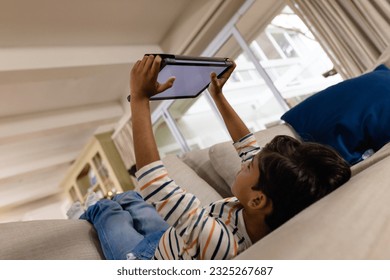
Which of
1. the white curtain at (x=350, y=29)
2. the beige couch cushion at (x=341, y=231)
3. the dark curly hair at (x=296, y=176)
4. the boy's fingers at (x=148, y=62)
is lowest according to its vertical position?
the beige couch cushion at (x=341, y=231)

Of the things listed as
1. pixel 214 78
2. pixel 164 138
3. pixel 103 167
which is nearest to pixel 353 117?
pixel 214 78

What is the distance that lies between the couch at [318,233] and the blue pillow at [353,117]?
1.59 feet

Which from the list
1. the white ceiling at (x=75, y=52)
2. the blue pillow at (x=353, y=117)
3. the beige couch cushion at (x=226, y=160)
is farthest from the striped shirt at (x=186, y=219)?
the white ceiling at (x=75, y=52)

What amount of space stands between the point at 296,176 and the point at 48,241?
2.35ft

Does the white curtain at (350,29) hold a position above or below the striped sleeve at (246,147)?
above

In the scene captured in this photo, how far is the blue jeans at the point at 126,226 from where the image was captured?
0.91 m

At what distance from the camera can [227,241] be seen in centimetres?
64

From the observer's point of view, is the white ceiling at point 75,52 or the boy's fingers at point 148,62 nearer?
the boy's fingers at point 148,62

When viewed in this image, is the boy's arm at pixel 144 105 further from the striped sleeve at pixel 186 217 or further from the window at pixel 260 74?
the window at pixel 260 74

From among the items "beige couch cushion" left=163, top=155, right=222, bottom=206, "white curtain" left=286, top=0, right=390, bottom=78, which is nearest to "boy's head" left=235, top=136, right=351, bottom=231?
"beige couch cushion" left=163, top=155, right=222, bottom=206

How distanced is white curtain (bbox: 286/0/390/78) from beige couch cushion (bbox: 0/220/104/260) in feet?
7.05

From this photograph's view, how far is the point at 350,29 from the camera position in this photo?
2299 mm

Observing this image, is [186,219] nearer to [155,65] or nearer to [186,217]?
[186,217]
